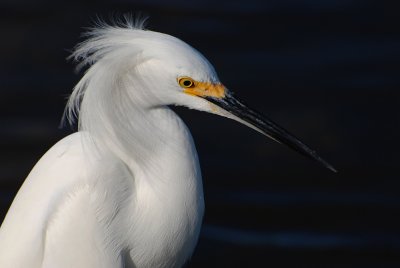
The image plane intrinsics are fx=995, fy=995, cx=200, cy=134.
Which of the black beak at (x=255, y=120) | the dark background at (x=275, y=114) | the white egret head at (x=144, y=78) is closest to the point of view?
the white egret head at (x=144, y=78)

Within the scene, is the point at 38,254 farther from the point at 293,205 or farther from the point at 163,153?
the point at 293,205

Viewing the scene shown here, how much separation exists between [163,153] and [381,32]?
295 centimetres

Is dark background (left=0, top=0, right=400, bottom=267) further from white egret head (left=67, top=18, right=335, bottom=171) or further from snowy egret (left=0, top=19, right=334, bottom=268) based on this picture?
white egret head (left=67, top=18, right=335, bottom=171)

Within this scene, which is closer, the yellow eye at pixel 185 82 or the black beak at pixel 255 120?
the yellow eye at pixel 185 82

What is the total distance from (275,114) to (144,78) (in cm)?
234

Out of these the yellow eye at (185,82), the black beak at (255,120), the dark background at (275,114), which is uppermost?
the yellow eye at (185,82)

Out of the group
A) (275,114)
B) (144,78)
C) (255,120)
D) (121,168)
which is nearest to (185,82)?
(144,78)

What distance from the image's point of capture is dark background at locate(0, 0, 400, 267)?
17.9 ft

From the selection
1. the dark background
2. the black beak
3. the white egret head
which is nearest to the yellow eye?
the white egret head

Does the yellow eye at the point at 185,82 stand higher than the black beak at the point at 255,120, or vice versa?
A: the yellow eye at the point at 185,82

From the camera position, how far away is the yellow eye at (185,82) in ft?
12.2

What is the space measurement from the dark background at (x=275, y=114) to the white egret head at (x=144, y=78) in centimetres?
168

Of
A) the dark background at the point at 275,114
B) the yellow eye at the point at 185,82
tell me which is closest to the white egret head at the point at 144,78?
the yellow eye at the point at 185,82

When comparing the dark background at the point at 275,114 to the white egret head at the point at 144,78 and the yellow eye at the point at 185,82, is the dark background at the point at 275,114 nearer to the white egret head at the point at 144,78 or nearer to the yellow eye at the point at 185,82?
the white egret head at the point at 144,78
